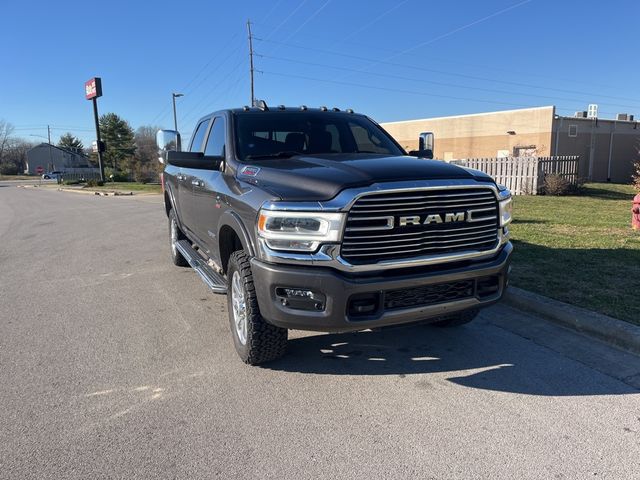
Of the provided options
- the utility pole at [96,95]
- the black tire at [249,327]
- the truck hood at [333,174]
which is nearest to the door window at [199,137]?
the truck hood at [333,174]

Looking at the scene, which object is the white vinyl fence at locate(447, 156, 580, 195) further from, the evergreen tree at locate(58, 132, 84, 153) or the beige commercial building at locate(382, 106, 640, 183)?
the evergreen tree at locate(58, 132, 84, 153)

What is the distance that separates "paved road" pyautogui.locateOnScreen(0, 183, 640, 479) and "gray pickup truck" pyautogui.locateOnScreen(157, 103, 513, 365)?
52cm

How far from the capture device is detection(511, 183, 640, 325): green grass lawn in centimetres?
499

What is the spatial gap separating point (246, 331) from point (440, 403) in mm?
1521

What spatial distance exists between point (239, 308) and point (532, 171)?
16.1 m

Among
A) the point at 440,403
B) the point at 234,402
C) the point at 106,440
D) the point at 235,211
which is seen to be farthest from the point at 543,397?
the point at 106,440

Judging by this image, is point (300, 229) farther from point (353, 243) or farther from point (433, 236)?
point (433, 236)

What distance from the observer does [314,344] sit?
4352 mm

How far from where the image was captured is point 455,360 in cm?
400

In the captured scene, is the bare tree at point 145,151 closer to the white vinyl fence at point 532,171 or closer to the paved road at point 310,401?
the white vinyl fence at point 532,171

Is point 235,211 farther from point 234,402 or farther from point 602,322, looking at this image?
point 602,322

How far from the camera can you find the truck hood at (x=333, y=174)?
3260 millimetres

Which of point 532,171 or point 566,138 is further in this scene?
point 566,138

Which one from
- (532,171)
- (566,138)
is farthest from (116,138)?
(532,171)
